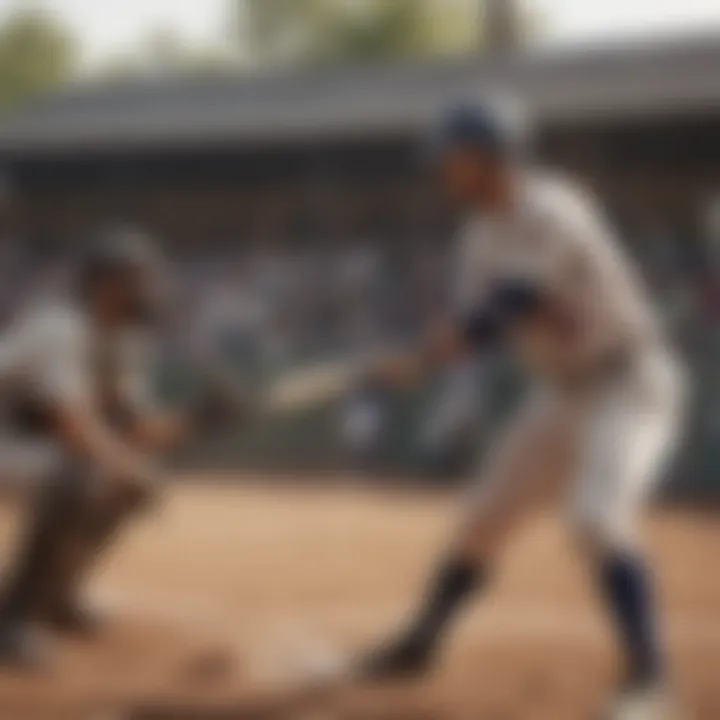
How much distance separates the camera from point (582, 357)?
4.37ft

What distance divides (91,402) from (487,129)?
A: 0.43 metres

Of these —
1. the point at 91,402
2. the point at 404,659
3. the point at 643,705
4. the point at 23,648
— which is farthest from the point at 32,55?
the point at 643,705

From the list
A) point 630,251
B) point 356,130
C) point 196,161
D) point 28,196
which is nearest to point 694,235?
point 630,251

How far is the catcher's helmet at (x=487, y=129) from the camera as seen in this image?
4.13ft

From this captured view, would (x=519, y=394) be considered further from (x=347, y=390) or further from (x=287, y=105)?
(x=287, y=105)

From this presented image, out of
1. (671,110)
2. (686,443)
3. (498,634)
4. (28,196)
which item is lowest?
(498,634)

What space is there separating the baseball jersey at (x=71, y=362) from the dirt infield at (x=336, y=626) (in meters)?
0.11

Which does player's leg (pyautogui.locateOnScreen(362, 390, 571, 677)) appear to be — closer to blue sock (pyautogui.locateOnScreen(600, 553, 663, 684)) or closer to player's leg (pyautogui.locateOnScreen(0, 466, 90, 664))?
blue sock (pyautogui.locateOnScreen(600, 553, 663, 684))

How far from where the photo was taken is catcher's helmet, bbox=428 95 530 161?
1258 mm

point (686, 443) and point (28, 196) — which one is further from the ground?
point (28, 196)

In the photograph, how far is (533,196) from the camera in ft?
4.22

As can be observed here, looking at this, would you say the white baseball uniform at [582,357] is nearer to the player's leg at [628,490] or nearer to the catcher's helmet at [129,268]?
the player's leg at [628,490]

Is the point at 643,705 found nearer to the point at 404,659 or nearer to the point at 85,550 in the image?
the point at 404,659

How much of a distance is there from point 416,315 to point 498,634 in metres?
0.31
